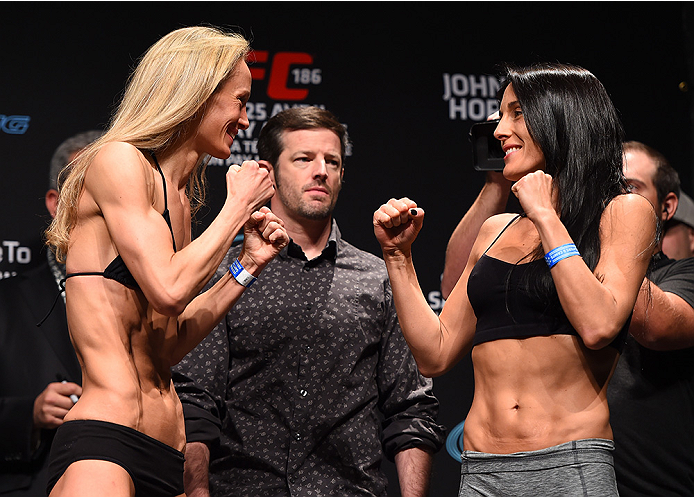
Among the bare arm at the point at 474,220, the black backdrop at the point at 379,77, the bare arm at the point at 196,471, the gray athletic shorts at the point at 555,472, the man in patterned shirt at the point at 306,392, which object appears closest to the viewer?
the gray athletic shorts at the point at 555,472

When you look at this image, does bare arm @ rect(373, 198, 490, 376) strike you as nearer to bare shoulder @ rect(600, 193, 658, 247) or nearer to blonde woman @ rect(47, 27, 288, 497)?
blonde woman @ rect(47, 27, 288, 497)

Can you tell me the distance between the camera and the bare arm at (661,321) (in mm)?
2369

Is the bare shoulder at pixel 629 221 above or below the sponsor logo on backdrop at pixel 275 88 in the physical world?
below

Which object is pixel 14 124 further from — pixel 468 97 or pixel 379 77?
pixel 468 97

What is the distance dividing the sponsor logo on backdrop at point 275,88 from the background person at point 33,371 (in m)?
0.70

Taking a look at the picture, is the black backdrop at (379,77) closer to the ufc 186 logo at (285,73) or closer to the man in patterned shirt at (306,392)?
the ufc 186 logo at (285,73)

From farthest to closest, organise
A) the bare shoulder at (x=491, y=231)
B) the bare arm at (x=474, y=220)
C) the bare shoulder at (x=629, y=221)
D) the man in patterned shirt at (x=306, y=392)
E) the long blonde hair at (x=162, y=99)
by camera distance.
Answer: the bare arm at (x=474, y=220), the man in patterned shirt at (x=306, y=392), the bare shoulder at (x=491, y=231), the long blonde hair at (x=162, y=99), the bare shoulder at (x=629, y=221)

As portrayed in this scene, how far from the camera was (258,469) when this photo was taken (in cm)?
276

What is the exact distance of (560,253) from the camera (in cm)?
182

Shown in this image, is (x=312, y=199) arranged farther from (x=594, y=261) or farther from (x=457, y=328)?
(x=594, y=261)

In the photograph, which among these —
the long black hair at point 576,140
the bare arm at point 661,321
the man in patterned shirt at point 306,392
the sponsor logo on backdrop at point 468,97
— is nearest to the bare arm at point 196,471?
the man in patterned shirt at point 306,392

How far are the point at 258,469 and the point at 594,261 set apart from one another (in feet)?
4.71

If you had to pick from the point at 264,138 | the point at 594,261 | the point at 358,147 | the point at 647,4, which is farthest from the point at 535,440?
the point at 647,4

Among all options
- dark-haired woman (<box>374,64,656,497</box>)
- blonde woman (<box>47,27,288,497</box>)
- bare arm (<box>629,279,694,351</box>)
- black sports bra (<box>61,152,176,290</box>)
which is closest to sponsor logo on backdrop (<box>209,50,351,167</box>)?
blonde woman (<box>47,27,288,497</box>)
